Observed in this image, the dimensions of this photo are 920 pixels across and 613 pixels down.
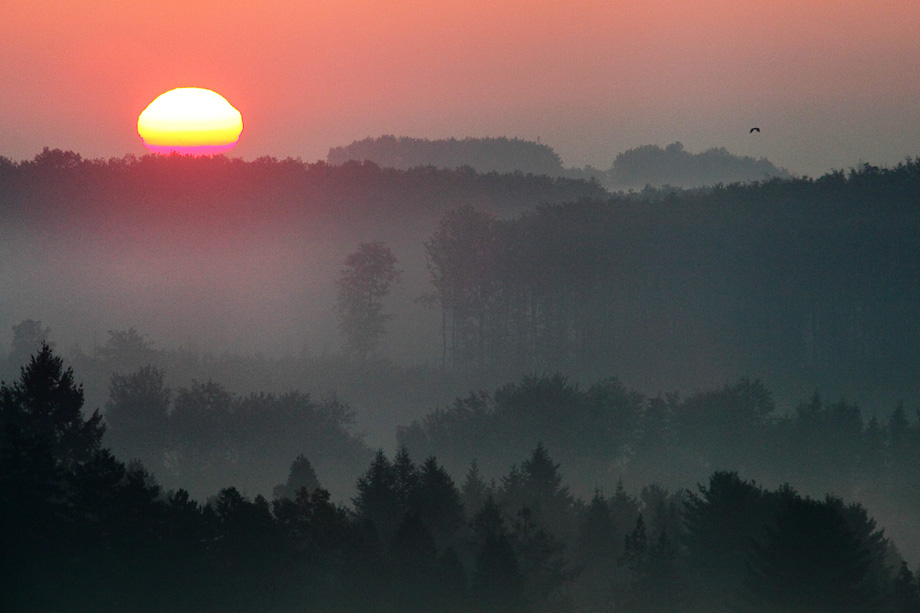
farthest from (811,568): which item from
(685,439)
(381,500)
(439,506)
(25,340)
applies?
(25,340)

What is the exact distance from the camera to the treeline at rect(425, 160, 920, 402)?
382 ft

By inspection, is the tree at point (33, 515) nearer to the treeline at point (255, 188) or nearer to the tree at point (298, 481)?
the tree at point (298, 481)

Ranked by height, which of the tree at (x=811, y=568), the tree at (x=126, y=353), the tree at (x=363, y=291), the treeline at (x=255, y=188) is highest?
the treeline at (x=255, y=188)

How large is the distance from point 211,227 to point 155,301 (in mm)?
19356

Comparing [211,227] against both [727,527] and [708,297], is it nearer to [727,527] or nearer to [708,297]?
[708,297]

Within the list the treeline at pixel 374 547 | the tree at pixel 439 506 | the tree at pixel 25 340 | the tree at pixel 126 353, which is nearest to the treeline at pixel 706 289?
the tree at pixel 126 353

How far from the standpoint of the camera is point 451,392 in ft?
378

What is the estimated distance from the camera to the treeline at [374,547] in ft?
101

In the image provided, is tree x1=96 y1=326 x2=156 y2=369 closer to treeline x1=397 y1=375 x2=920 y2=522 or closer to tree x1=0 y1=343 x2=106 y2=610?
treeline x1=397 y1=375 x2=920 y2=522

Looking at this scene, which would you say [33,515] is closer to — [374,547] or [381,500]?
[374,547]

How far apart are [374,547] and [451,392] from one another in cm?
7772

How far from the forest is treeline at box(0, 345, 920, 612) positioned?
11 centimetres

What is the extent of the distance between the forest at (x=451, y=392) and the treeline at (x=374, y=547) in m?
0.11

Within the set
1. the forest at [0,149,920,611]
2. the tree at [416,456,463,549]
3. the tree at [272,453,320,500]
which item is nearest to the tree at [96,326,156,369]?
the forest at [0,149,920,611]
